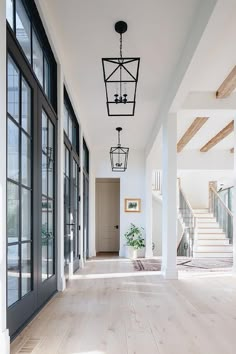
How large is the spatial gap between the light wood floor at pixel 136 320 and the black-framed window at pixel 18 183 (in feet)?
1.40

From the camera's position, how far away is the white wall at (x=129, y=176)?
10.4 meters

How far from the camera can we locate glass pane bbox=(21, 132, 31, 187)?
3.09 metres

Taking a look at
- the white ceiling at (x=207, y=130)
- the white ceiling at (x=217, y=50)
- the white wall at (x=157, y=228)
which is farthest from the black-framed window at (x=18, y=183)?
the white wall at (x=157, y=228)

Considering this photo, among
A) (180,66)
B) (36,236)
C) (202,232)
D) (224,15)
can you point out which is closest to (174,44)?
(180,66)

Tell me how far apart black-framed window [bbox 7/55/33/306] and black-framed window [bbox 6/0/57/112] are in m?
0.32

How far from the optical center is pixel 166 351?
8.16 ft

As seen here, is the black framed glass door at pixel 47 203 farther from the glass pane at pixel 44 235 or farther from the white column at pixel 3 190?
the white column at pixel 3 190

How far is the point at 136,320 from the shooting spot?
328 centimetres

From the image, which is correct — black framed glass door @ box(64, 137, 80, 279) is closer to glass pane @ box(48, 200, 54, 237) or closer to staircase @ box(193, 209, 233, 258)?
glass pane @ box(48, 200, 54, 237)

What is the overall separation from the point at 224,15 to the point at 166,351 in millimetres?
2846

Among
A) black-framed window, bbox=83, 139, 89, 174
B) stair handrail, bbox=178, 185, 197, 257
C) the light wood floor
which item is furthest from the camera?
stair handrail, bbox=178, 185, 197, 257

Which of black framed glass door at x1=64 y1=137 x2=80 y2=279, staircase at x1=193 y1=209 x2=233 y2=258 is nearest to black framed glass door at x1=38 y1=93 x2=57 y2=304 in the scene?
black framed glass door at x1=64 y1=137 x2=80 y2=279

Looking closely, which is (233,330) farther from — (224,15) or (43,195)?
(224,15)

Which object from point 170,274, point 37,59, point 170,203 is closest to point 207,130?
point 170,203
